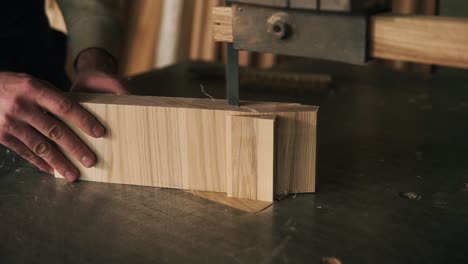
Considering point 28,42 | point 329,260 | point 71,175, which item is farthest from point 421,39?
point 28,42

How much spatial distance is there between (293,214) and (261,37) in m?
0.33

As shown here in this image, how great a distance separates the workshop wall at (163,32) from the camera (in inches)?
115

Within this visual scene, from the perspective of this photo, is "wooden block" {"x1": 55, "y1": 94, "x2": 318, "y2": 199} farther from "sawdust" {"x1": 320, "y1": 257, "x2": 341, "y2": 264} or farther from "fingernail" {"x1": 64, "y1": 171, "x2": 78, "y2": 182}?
"sawdust" {"x1": 320, "y1": 257, "x2": 341, "y2": 264}

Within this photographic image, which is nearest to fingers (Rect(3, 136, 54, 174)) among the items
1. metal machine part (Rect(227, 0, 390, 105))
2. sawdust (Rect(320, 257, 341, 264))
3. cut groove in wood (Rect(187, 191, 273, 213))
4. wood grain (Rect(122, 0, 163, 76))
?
cut groove in wood (Rect(187, 191, 273, 213))

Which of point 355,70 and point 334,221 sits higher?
A: point 355,70

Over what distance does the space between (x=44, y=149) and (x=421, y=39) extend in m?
0.78

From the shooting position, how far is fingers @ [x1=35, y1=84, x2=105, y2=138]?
3.67 feet

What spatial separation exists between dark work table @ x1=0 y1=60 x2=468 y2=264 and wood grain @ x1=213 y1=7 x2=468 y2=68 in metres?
0.29

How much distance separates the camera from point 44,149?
3.83ft

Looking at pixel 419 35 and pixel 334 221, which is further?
pixel 334 221

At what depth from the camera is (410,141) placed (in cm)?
136

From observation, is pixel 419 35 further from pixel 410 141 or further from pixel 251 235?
pixel 410 141

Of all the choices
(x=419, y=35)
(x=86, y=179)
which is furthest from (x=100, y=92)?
(x=419, y=35)

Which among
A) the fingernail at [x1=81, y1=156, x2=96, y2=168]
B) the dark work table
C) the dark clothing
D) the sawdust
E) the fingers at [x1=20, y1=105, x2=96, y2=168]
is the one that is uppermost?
the dark clothing
